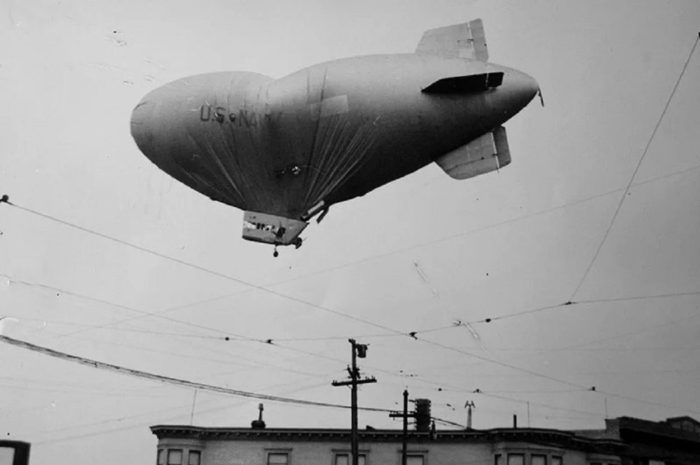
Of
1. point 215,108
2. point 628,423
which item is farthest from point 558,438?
point 215,108

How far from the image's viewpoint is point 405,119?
18.7 metres

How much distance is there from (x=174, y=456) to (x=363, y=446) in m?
11.0

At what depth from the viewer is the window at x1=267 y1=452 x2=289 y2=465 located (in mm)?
50125

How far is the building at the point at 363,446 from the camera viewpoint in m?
49.2

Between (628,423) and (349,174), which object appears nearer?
(349,174)

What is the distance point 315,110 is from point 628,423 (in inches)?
1641

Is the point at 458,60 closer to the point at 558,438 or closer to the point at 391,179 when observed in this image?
the point at 391,179

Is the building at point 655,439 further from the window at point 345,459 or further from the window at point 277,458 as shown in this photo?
the window at point 277,458

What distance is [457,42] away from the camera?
792 inches

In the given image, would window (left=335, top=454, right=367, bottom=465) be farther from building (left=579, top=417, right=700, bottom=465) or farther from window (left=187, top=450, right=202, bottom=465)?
building (left=579, top=417, right=700, bottom=465)

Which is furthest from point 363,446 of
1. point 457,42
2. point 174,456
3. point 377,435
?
point 457,42

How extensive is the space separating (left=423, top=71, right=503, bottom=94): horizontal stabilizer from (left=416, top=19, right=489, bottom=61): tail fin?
36.5 inches

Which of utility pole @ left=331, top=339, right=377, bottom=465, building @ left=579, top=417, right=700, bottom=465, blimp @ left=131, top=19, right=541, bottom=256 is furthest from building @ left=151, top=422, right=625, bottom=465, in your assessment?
blimp @ left=131, top=19, right=541, bottom=256

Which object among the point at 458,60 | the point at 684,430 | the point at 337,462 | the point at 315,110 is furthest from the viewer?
the point at 684,430
